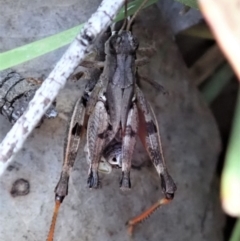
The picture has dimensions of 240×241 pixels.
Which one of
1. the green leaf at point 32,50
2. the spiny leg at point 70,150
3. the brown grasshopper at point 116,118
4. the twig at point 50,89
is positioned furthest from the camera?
the brown grasshopper at point 116,118

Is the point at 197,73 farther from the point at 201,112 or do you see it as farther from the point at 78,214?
the point at 78,214

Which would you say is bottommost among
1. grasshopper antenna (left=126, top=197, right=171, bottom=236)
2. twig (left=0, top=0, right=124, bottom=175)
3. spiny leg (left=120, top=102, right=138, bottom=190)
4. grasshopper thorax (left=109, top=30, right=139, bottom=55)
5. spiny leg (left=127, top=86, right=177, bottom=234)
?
grasshopper antenna (left=126, top=197, right=171, bottom=236)

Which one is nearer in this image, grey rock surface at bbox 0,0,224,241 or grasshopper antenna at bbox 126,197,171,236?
grey rock surface at bbox 0,0,224,241

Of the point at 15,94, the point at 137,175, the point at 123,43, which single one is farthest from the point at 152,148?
the point at 15,94

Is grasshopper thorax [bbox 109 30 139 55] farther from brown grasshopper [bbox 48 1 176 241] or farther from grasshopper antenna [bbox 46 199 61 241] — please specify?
grasshopper antenna [bbox 46 199 61 241]

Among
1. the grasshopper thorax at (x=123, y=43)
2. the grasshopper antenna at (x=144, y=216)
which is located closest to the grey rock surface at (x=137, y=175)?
the grasshopper antenna at (x=144, y=216)

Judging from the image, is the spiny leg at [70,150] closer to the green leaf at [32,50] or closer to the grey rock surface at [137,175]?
the grey rock surface at [137,175]

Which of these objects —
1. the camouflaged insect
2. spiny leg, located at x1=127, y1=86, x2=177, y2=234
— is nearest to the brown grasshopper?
spiny leg, located at x1=127, y1=86, x2=177, y2=234

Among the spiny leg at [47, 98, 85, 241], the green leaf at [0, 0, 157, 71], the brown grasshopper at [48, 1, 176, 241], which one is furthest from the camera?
the brown grasshopper at [48, 1, 176, 241]
